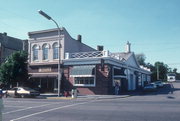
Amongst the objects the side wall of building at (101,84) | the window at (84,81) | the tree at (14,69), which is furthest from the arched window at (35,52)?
the side wall of building at (101,84)

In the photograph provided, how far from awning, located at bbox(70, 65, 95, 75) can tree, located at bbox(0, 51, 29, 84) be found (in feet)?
22.8

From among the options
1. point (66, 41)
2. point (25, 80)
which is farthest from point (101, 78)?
point (25, 80)

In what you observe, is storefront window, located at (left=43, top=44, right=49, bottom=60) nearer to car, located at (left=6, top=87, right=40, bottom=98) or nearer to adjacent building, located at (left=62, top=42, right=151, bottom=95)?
adjacent building, located at (left=62, top=42, right=151, bottom=95)

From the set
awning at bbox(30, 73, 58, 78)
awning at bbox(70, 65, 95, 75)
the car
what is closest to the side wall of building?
awning at bbox(70, 65, 95, 75)

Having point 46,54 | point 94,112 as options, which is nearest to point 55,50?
point 46,54

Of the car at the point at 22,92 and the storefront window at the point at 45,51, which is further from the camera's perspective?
the storefront window at the point at 45,51

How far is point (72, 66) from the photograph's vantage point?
3272cm

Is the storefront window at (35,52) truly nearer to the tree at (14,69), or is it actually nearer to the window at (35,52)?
the window at (35,52)

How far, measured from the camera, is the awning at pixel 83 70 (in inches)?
1189

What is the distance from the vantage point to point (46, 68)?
34.9 meters

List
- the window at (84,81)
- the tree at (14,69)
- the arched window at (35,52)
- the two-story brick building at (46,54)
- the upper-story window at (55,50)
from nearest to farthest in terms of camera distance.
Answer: the window at (84,81) → the tree at (14,69) → the two-story brick building at (46,54) → the upper-story window at (55,50) → the arched window at (35,52)

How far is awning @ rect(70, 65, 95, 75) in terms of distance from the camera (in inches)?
1189

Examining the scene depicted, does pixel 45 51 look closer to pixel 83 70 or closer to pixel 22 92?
pixel 83 70

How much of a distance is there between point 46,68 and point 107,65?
995 cm
